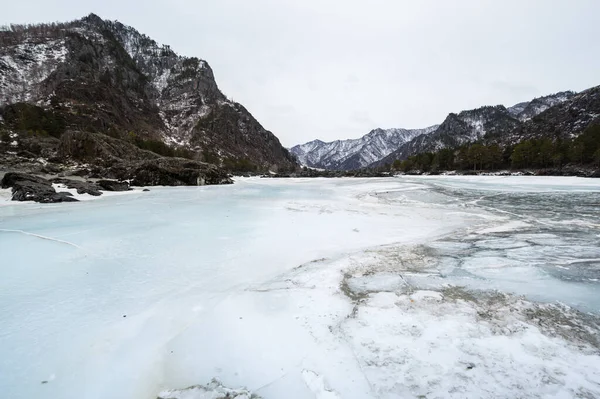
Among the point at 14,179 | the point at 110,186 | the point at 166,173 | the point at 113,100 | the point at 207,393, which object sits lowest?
the point at 207,393

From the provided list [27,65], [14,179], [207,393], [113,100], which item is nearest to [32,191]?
[14,179]

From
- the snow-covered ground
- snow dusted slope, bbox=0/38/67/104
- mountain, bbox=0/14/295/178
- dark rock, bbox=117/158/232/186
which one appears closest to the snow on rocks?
the snow-covered ground

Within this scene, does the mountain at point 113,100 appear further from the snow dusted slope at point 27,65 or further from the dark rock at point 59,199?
the dark rock at point 59,199

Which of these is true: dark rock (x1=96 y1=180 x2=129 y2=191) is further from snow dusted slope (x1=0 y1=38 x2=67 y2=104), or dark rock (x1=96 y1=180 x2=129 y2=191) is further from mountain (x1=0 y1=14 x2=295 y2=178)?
snow dusted slope (x1=0 y1=38 x2=67 y2=104)

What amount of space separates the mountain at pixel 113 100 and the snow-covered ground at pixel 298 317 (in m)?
35.0

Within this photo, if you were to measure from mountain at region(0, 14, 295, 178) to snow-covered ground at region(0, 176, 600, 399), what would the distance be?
35029 millimetres

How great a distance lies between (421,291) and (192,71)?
189 m

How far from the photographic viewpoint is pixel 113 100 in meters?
114

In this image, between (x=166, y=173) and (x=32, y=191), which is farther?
(x=166, y=173)

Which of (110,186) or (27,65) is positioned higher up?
(27,65)

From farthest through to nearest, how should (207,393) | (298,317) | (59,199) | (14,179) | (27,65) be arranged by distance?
(27,65)
(14,179)
(59,199)
(298,317)
(207,393)

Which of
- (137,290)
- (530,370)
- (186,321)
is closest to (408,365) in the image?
(530,370)

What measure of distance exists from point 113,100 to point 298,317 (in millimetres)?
142007

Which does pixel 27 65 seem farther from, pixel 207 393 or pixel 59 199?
pixel 207 393
